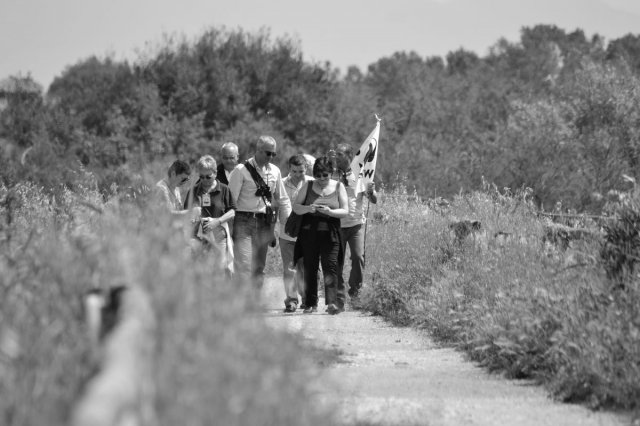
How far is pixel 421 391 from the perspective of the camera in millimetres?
8047

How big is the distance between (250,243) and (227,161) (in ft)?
3.27

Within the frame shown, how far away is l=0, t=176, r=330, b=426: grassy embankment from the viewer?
4.35m

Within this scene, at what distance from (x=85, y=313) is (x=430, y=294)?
24.1ft

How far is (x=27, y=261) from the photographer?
21.5 feet

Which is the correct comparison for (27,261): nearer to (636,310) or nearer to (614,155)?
(636,310)

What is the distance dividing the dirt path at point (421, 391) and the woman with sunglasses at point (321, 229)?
2.01 meters

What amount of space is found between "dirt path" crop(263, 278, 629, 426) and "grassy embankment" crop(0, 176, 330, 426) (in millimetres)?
565

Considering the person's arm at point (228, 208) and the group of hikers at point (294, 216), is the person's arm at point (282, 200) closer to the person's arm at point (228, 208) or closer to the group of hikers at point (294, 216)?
the group of hikers at point (294, 216)

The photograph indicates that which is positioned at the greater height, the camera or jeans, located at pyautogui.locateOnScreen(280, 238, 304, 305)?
the camera

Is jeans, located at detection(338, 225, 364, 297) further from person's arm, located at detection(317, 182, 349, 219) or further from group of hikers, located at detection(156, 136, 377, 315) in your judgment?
person's arm, located at detection(317, 182, 349, 219)

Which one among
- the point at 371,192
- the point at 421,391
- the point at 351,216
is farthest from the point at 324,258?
the point at 421,391

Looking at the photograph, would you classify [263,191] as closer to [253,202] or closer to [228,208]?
[253,202]

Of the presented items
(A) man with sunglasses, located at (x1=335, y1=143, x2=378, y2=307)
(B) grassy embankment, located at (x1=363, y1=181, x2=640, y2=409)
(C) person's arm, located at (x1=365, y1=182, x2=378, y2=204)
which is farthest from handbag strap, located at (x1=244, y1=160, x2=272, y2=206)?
(C) person's arm, located at (x1=365, y1=182, x2=378, y2=204)

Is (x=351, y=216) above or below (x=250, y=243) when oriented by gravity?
above
